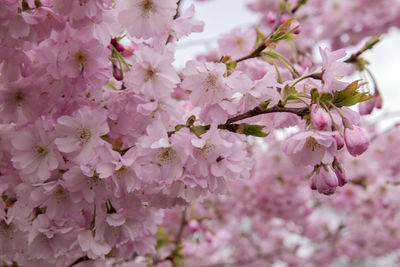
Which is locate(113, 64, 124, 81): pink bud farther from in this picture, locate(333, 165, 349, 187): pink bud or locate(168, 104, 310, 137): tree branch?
locate(333, 165, 349, 187): pink bud

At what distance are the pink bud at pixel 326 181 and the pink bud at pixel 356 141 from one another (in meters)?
0.11

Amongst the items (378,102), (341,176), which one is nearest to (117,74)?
(341,176)

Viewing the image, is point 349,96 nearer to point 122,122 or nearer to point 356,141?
point 356,141

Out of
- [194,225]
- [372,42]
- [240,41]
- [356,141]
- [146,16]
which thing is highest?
[146,16]

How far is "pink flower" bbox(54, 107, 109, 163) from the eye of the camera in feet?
3.46

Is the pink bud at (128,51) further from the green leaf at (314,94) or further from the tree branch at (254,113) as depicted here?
the green leaf at (314,94)

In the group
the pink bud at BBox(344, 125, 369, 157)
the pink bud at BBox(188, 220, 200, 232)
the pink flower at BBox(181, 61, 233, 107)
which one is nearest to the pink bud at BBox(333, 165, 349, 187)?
the pink bud at BBox(344, 125, 369, 157)

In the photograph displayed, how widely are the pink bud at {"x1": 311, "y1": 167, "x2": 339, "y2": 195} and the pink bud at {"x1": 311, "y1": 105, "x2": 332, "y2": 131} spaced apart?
6.5 inches

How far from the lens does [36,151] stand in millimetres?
1105

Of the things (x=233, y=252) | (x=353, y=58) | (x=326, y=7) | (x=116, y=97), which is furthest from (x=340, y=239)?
(x=116, y=97)

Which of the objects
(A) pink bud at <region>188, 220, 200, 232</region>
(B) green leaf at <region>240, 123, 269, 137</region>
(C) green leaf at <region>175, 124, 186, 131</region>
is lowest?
(A) pink bud at <region>188, 220, 200, 232</region>

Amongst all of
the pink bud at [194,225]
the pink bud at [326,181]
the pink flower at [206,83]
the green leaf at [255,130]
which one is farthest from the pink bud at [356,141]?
the pink bud at [194,225]

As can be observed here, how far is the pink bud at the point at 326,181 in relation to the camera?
1.05 m

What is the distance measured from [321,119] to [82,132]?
2.09 feet
